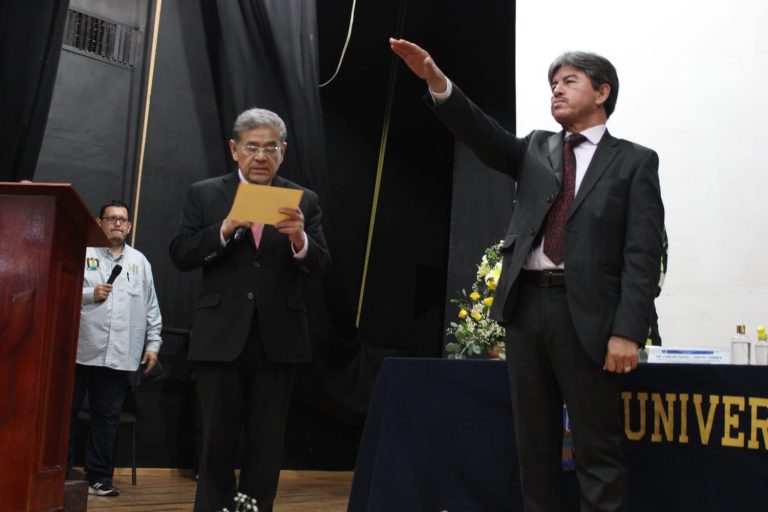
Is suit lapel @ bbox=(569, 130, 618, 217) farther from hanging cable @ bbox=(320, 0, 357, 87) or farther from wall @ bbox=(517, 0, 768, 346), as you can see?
hanging cable @ bbox=(320, 0, 357, 87)

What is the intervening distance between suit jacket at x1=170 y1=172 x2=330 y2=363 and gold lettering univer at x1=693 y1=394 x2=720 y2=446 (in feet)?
3.59

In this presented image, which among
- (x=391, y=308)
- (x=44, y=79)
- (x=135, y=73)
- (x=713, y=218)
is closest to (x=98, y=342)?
(x=44, y=79)

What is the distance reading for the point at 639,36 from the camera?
12.6 ft

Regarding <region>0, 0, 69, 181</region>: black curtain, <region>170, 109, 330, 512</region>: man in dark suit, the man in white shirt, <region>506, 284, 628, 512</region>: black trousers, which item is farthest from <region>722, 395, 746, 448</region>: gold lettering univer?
the man in white shirt

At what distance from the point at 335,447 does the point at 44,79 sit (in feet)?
10.2

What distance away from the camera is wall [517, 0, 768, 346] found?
11.5 ft

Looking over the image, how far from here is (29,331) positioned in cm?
213

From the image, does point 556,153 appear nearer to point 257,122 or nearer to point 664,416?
point 664,416

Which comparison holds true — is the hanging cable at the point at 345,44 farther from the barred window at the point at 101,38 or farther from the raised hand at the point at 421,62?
the raised hand at the point at 421,62

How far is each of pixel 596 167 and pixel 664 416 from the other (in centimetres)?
67

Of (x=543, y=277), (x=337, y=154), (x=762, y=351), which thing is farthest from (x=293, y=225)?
(x=337, y=154)

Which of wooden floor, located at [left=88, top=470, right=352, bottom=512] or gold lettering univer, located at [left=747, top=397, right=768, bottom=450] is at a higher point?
gold lettering univer, located at [left=747, top=397, right=768, bottom=450]

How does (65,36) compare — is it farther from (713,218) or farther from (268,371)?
(713,218)

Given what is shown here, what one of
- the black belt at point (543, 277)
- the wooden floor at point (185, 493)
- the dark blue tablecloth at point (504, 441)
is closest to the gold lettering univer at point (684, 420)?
the dark blue tablecloth at point (504, 441)
